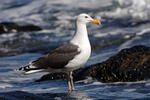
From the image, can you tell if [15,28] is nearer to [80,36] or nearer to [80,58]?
[80,36]

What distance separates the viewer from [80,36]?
8.41m

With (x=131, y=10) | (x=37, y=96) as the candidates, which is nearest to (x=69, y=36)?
(x=131, y=10)

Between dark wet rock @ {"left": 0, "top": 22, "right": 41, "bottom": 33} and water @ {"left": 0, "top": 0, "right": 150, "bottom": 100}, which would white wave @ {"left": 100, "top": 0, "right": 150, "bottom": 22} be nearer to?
water @ {"left": 0, "top": 0, "right": 150, "bottom": 100}

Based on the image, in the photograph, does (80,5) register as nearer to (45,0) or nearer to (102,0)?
(102,0)

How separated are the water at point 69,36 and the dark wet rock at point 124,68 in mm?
220

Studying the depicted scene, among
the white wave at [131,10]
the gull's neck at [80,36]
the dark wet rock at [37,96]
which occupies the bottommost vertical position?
the dark wet rock at [37,96]

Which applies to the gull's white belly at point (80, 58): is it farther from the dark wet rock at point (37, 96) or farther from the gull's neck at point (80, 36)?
the dark wet rock at point (37, 96)

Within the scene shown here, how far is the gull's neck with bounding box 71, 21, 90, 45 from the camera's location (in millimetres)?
8281

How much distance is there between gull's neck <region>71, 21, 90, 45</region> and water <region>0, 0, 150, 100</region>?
1.01 meters

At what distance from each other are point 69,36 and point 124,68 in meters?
8.73

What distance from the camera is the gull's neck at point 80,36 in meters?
8.28

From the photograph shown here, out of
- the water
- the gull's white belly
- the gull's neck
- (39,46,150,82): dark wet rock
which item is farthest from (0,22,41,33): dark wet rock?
the gull's white belly

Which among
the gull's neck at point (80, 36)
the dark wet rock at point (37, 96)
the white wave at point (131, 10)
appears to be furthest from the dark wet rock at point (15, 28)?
the dark wet rock at point (37, 96)

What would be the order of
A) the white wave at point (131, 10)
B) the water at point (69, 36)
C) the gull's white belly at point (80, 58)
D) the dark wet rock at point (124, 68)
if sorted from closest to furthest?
the gull's white belly at point (80, 58)
the water at point (69, 36)
the dark wet rock at point (124, 68)
the white wave at point (131, 10)
